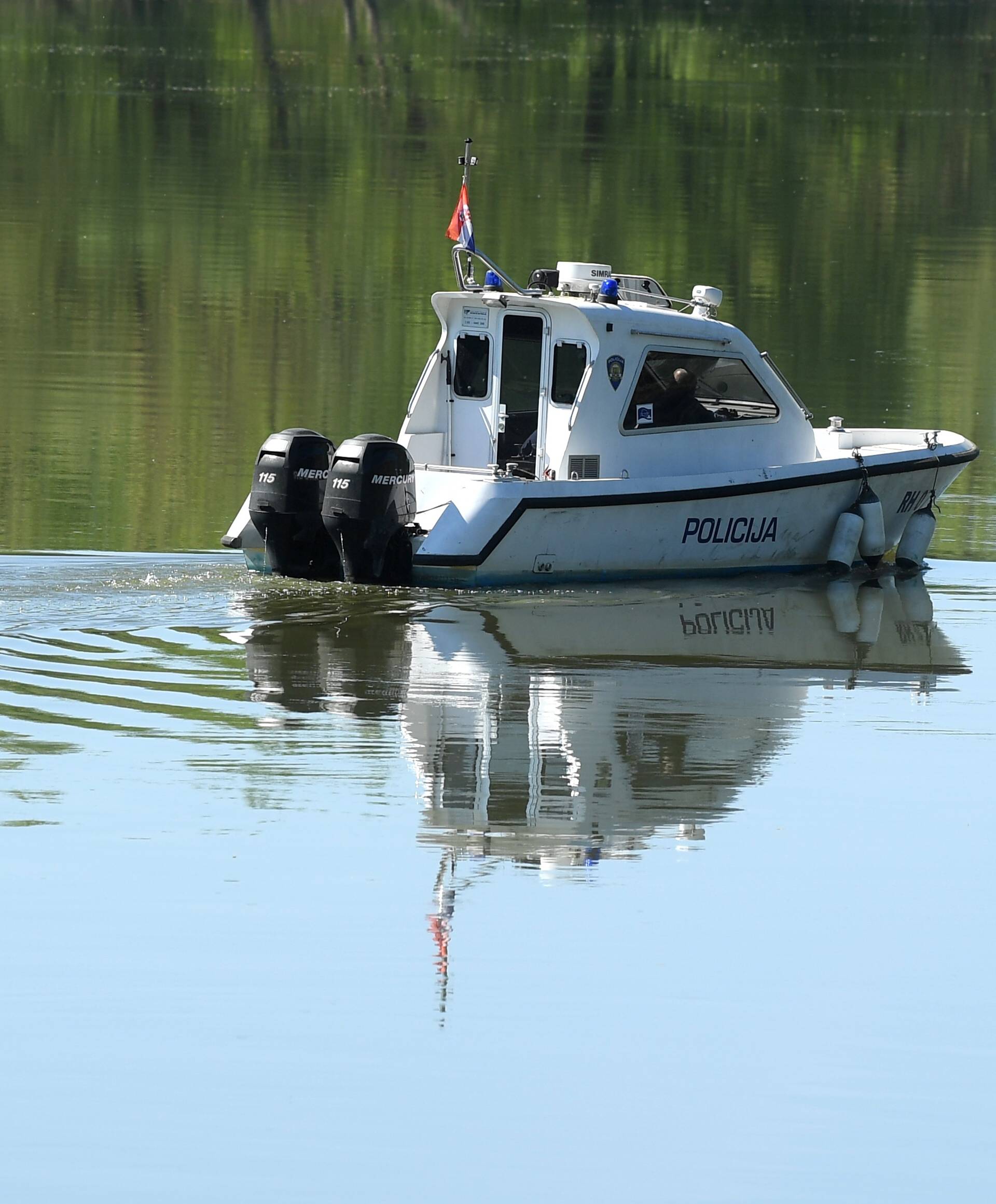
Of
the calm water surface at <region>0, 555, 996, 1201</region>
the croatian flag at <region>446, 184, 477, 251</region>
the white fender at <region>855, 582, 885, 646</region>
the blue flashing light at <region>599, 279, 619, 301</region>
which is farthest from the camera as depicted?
the croatian flag at <region>446, 184, 477, 251</region>

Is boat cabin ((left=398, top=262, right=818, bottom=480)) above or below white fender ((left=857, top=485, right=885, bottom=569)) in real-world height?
above

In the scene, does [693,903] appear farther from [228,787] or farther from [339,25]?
[339,25]

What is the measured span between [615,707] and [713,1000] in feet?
13.6

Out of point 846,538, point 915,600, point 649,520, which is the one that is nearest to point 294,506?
point 649,520

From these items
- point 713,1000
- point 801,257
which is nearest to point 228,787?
point 713,1000

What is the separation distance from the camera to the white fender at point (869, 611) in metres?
14.1

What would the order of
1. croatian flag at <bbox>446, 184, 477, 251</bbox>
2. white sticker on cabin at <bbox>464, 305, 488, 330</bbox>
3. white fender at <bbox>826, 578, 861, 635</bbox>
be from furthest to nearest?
1. white sticker on cabin at <bbox>464, 305, 488, 330</bbox>
2. croatian flag at <bbox>446, 184, 477, 251</bbox>
3. white fender at <bbox>826, 578, 861, 635</bbox>

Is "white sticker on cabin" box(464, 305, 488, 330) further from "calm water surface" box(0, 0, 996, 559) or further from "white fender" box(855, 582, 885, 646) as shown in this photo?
"white fender" box(855, 582, 885, 646)

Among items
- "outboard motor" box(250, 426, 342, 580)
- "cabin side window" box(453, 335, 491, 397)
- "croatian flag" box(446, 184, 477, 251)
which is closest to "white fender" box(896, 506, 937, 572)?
"cabin side window" box(453, 335, 491, 397)

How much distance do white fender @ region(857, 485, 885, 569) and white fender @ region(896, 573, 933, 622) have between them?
29 centimetres

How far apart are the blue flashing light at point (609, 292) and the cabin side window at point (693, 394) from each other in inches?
17.7

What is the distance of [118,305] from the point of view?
93.0 ft

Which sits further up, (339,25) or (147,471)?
(339,25)

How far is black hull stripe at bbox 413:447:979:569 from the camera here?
1423 centimetres
